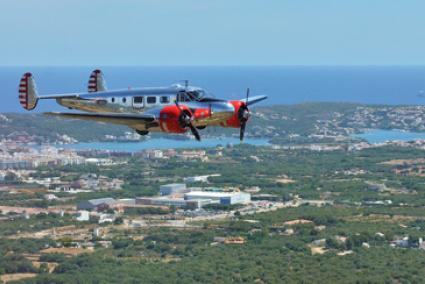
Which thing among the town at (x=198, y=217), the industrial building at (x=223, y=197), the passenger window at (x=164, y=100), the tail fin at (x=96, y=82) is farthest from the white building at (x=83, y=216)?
the passenger window at (x=164, y=100)

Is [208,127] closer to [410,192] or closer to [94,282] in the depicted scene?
[94,282]

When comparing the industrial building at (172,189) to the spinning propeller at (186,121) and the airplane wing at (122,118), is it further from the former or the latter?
the airplane wing at (122,118)

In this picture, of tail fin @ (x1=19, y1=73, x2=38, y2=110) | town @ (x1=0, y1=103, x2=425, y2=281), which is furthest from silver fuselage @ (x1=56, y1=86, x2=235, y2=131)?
town @ (x1=0, y1=103, x2=425, y2=281)

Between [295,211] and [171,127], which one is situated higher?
[171,127]

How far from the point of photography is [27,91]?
154 ft

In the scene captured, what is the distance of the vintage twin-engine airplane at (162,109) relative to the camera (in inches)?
1638

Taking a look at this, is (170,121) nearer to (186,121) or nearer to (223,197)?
(186,121)

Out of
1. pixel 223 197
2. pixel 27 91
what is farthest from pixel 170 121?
pixel 223 197

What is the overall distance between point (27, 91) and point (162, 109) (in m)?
7.07

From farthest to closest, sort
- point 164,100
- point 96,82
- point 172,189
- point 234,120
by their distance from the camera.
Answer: point 172,189 < point 96,82 < point 234,120 < point 164,100

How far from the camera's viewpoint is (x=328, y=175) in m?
194

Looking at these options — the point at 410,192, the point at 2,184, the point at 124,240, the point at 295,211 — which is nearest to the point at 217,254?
the point at 124,240

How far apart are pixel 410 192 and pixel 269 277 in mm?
74415

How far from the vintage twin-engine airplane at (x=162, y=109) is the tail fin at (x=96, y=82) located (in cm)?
244
